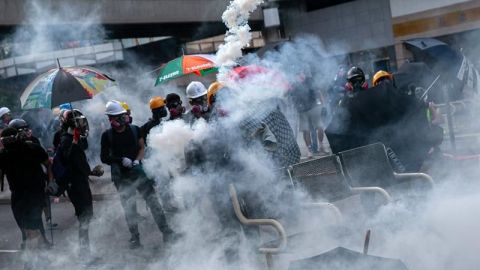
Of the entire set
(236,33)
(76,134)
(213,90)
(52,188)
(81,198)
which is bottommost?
(81,198)

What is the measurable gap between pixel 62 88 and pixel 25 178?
3.74 feet

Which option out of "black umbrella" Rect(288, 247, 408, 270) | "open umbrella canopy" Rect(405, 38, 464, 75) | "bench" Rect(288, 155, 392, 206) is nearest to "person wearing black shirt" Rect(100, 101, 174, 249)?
"bench" Rect(288, 155, 392, 206)

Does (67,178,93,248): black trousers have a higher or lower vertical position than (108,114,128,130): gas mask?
lower

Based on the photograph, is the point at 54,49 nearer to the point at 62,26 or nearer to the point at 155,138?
the point at 62,26

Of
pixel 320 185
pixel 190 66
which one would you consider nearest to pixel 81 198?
pixel 190 66

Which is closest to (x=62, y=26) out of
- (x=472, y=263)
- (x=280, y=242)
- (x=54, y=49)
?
(x=54, y=49)

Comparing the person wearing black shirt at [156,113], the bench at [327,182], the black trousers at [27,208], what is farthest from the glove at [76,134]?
the bench at [327,182]

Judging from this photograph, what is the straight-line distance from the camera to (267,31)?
15141 mm

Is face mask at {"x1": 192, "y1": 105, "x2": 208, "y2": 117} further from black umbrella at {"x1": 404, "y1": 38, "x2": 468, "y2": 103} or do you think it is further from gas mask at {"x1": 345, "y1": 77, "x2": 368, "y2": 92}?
black umbrella at {"x1": 404, "y1": 38, "x2": 468, "y2": 103}

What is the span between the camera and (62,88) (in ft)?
23.1

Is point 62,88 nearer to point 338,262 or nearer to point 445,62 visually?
point 338,262

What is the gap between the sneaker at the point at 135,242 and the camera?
6.94 metres

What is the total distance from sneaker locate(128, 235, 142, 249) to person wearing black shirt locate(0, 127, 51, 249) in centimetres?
98

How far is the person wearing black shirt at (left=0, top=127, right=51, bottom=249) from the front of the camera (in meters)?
6.41
